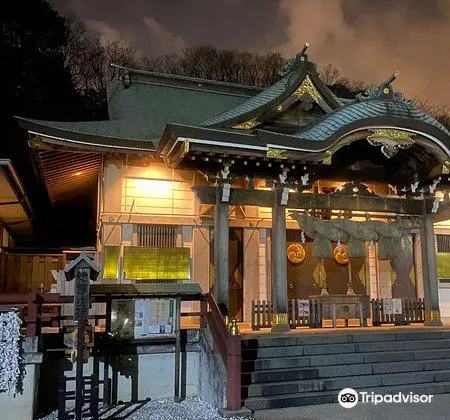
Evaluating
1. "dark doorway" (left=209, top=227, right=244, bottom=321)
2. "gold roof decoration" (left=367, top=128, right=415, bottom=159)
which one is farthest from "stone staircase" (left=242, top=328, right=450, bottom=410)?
"gold roof decoration" (left=367, top=128, right=415, bottom=159)

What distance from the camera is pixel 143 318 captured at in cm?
974

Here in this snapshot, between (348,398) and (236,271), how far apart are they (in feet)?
22.0

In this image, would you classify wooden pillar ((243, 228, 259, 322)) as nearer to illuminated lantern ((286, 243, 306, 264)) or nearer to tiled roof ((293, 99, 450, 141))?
illuminated lantern ((286, 243, 306, 264))

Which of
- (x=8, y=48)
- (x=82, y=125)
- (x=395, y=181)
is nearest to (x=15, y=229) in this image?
(x=82, y=125)

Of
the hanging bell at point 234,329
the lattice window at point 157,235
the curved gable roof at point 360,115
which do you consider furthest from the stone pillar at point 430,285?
the lattice window at point 157,235

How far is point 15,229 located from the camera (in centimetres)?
2039

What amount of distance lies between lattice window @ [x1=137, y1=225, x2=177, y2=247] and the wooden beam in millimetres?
2837

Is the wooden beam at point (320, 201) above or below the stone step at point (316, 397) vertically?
above

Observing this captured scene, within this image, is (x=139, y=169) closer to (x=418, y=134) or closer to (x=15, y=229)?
(x=418, y=134)

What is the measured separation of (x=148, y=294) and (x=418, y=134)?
8014 millimetres

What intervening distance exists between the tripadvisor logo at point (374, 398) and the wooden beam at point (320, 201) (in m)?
4.93

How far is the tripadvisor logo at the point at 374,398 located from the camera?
8789mm

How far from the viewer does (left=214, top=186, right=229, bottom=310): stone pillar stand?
10.8 metres

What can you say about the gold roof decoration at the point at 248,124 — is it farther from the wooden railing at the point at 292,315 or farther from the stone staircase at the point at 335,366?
the stone staircase at the point at 335,366
